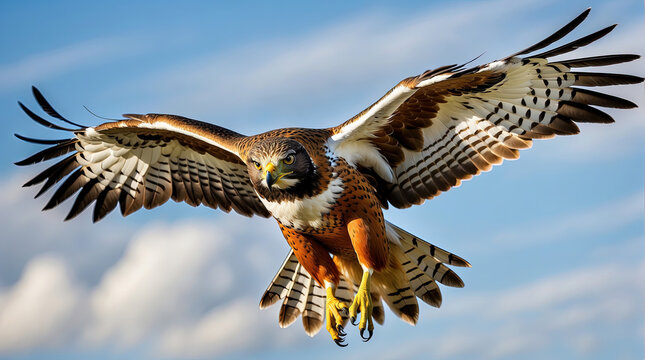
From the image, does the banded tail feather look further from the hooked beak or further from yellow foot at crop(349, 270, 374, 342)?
the hooked beak

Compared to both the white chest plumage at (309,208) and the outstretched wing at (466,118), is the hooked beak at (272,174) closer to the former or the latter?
the white chest plumage at (309,208)

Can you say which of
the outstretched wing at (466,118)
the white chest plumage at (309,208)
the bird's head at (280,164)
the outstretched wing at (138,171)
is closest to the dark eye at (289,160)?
the bird's head at (280,164)

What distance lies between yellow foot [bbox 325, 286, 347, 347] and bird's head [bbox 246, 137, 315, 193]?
156cm

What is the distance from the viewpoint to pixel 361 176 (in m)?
8.38

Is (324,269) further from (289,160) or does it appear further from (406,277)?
(289,160)

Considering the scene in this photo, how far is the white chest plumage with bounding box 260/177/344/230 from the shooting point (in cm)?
786

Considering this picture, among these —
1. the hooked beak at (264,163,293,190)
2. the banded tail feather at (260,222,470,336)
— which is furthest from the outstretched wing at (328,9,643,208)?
the hooked beak at (264,163,293,190)

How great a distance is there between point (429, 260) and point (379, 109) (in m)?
2.19

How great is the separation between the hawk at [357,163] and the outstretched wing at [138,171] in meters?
0.02

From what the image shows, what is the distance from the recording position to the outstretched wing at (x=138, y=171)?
9.95 metres

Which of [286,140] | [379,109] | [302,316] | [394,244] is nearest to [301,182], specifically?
[286,140]

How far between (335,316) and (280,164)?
2.00 meters

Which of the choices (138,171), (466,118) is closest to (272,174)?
(466,118)

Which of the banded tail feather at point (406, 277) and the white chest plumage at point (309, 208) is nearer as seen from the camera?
the white chest plumage at point (309, 208)
